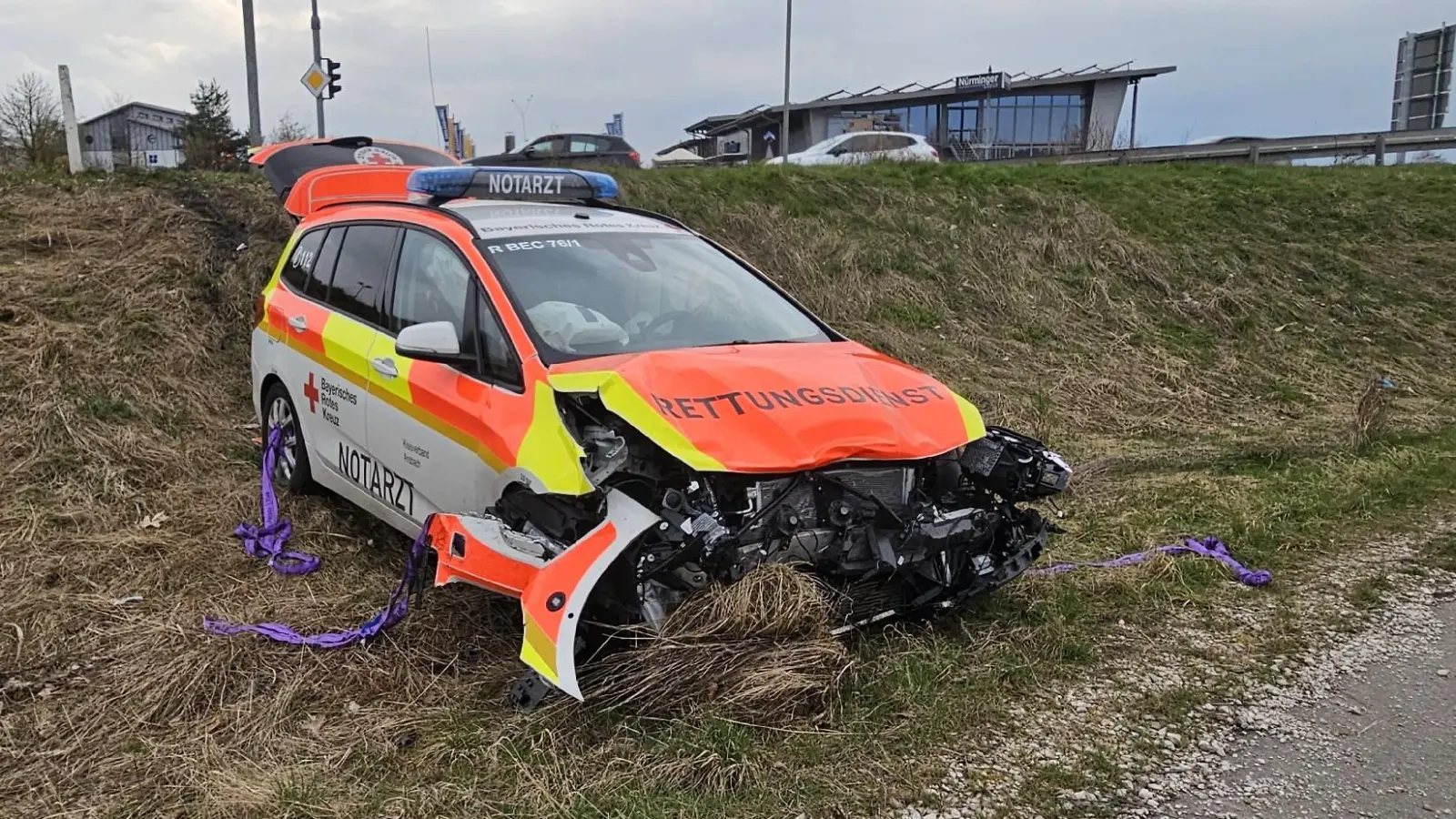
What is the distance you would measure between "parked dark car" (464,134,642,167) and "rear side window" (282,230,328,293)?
419 inches

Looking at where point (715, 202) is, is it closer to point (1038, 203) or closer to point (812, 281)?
point (812, 281)

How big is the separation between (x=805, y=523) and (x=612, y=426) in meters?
0.76

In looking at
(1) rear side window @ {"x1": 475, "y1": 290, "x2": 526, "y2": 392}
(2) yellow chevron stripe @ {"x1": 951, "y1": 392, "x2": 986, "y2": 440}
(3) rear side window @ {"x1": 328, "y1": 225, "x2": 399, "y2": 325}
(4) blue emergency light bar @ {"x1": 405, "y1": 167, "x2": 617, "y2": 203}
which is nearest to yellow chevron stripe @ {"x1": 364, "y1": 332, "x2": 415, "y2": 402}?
(3) rear side window @ {"x1": 328, "y1": 225, "x2": 399, "y2": 325}

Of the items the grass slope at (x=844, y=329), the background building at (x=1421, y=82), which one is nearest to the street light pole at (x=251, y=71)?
the grass slope at (x=844, y=329)

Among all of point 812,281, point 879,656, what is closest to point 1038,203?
point 812,281

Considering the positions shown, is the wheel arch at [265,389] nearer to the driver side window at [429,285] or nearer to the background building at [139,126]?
the driver side window at [429,285]

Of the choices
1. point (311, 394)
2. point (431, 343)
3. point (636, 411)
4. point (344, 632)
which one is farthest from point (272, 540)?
point (636, 411)

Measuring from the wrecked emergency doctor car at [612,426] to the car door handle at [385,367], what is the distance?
0.03 metres

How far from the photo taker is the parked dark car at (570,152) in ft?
56.6

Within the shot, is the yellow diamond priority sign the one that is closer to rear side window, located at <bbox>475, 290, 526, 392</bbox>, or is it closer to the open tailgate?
the open tailgate

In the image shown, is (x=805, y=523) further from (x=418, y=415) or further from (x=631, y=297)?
(x=418, y=415)

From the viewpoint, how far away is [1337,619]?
465 centimetres

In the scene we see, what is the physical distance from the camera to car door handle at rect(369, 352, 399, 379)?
4.63m

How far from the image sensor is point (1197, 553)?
17.4 feet
